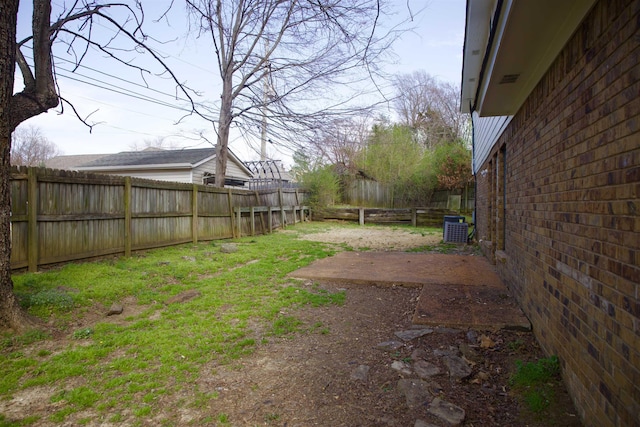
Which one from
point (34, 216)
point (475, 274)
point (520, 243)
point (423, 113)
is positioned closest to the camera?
point (520, 243)

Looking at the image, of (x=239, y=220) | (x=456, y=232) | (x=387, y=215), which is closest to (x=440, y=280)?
(x=456, y=232)

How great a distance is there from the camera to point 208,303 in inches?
178

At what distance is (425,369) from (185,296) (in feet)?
10.6

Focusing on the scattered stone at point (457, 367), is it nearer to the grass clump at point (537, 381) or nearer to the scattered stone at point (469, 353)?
the scattered stone at point (469, 353)

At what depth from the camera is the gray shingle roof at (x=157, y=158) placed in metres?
17.8

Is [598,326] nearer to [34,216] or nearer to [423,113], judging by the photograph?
[34,216]

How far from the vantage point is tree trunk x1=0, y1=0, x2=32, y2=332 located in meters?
3.32

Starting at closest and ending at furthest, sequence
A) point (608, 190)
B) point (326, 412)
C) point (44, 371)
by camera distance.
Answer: point (608, 190), point (326, 412), point (44, 371)

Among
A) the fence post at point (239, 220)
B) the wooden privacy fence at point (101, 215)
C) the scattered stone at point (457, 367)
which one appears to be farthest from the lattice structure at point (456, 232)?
the scattered stone at point (457, 367)

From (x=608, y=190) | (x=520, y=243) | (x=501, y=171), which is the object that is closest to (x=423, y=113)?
(x=501, y=171)

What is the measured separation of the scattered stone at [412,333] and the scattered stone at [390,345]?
0.40 feet

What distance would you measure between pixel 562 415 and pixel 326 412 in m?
1.39

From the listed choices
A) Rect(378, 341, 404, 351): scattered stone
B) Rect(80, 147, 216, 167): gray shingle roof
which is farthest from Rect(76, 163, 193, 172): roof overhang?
Rect(378, 341, 404, 351): scattered stone

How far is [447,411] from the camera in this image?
2.26m
